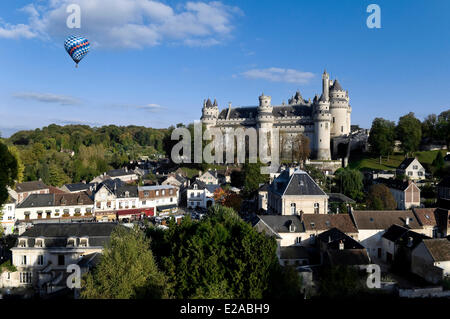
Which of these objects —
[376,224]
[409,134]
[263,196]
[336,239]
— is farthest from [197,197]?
[409,134]

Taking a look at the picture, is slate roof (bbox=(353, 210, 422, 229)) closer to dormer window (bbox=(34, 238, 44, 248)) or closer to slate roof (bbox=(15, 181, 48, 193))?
dormer window (bbox=(34, 238, 44, 248))

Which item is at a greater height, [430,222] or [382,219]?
[382,219]

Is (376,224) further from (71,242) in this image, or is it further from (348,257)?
(71,242)

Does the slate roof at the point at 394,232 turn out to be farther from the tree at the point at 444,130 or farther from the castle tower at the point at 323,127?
the tree at the point at 444,130

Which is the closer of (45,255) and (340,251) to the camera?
(340,251)

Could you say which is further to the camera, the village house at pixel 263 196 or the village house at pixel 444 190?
the village house at pixel 263 196

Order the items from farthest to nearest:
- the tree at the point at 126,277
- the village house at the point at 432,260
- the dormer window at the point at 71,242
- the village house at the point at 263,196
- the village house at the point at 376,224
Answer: the village house at the point at 263,196, the village house at the point at 376,224, the dormer window at the point at 71,242, the village house at the point at 432,260, the tree at the point at 126,277

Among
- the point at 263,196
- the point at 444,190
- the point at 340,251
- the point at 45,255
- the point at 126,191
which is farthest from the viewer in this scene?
the point at 126,191

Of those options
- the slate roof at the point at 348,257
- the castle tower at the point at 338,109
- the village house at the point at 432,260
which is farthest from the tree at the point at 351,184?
the castle tower at the point at 338,109

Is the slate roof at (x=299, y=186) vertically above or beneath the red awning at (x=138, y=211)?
above
